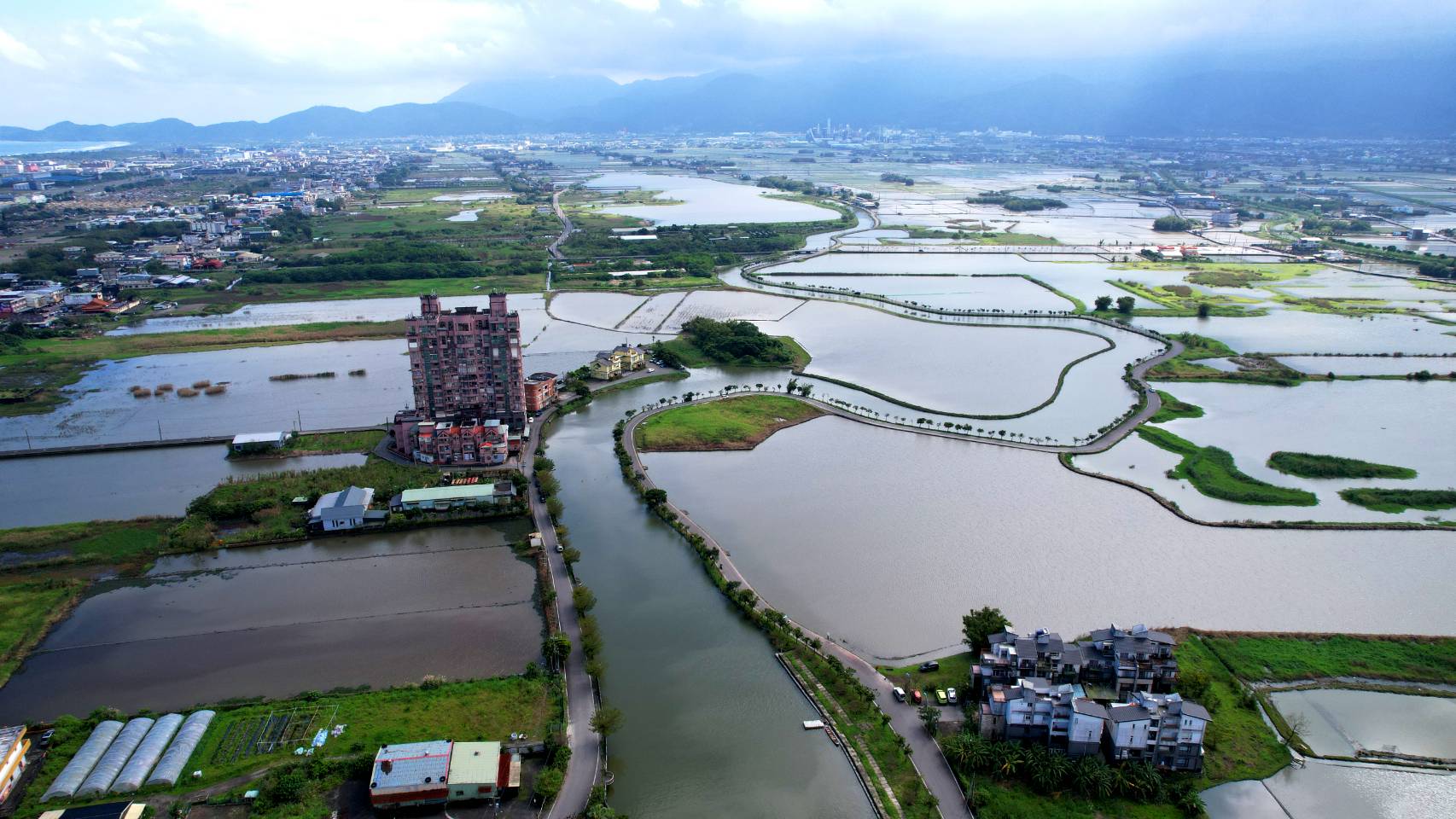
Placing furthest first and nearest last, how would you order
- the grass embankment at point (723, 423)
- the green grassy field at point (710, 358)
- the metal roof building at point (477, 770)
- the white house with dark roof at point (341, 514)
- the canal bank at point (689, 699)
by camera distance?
the green grassy field at point (710, 358) → the grass embankment at point (723, 423) → the white house with dark roof at point (341, 514) → the canal bank at point (689, 699) → the metal roof building at point (477, 770)

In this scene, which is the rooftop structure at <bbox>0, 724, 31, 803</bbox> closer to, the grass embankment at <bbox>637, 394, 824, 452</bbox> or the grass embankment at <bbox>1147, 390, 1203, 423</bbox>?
the grass embankment at <bbox>637, 394, 824, 452</bbox>

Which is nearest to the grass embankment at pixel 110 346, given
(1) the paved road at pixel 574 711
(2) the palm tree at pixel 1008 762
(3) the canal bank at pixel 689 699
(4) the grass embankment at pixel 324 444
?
(4) the grass embankment at pixel 324 444

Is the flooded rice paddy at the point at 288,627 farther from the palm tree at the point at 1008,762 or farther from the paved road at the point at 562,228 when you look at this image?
the paved road at the point at 562,228

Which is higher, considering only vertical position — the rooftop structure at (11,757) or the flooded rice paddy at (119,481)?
the flooded rice paddy at (119,481)

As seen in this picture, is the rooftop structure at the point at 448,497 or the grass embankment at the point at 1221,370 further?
the grass embankment at the point at 1221,370

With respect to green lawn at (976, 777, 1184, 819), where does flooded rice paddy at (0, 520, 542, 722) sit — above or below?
above

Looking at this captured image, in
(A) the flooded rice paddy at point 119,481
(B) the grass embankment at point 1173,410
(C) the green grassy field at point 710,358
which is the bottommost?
(A) the flooded rice paddy at point 119,481

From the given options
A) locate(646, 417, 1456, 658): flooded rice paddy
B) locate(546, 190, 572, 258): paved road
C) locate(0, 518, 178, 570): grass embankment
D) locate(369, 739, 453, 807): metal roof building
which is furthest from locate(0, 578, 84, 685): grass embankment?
locate(546, 190, 572, 258): paved road
